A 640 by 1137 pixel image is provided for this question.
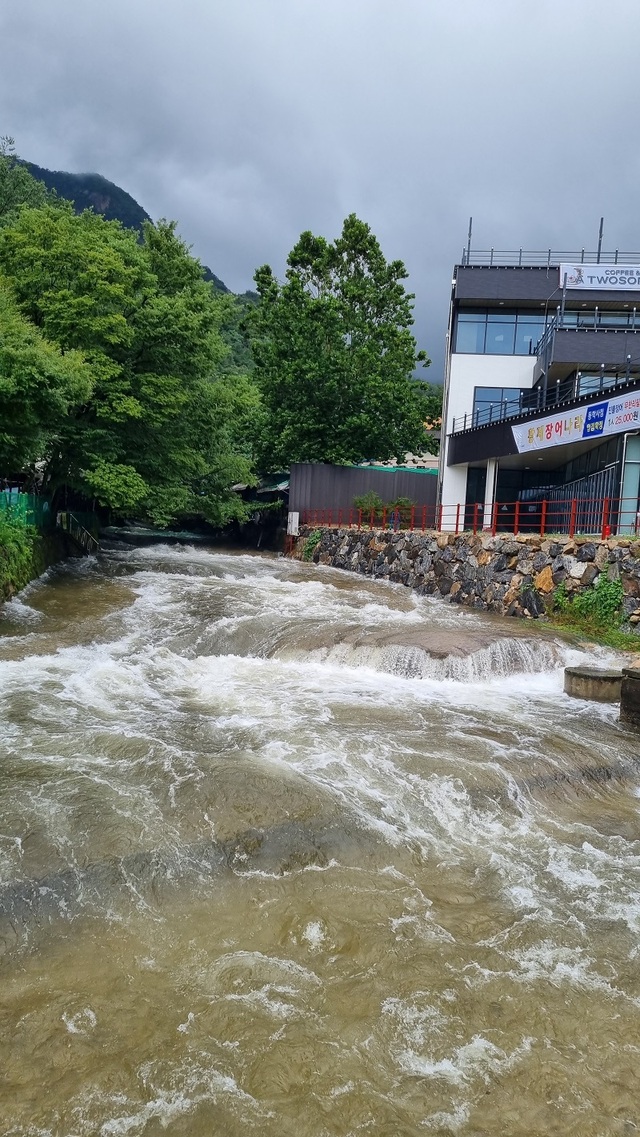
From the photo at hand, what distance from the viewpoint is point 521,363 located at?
94.8ft

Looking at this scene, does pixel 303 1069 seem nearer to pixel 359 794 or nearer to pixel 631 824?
pixel 359 794

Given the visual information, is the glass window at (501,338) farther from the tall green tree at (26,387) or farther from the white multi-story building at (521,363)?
the tall green tree at (26,387)

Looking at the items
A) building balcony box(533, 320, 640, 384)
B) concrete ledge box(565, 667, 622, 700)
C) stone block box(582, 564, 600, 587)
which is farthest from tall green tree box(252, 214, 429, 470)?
concrete ledge box(565, 667, 622, 700)

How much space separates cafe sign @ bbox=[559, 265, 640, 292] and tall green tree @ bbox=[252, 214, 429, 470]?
817 centimetres

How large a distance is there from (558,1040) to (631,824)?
10.7 ft

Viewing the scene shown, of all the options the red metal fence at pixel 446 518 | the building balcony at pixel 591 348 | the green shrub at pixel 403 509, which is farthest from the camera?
the green shrub at pixel 403 509

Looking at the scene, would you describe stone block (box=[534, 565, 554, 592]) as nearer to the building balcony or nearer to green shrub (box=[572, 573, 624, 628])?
green shrub (box=[572, 573, 624, 628])

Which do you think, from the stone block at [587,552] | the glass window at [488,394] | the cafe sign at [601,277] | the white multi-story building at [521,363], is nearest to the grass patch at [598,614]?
the stone block at [587,552]

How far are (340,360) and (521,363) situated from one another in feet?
26.9

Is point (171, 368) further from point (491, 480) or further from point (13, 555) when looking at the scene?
point (491, 480)

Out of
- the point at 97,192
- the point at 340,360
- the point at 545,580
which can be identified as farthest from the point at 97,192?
the point at 545,580

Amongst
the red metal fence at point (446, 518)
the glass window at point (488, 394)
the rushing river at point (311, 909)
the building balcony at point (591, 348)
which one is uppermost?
the building balcony at point (591, 348)

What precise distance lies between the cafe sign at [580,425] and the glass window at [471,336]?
23.7ft

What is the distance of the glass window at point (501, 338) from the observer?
29.1 meters
